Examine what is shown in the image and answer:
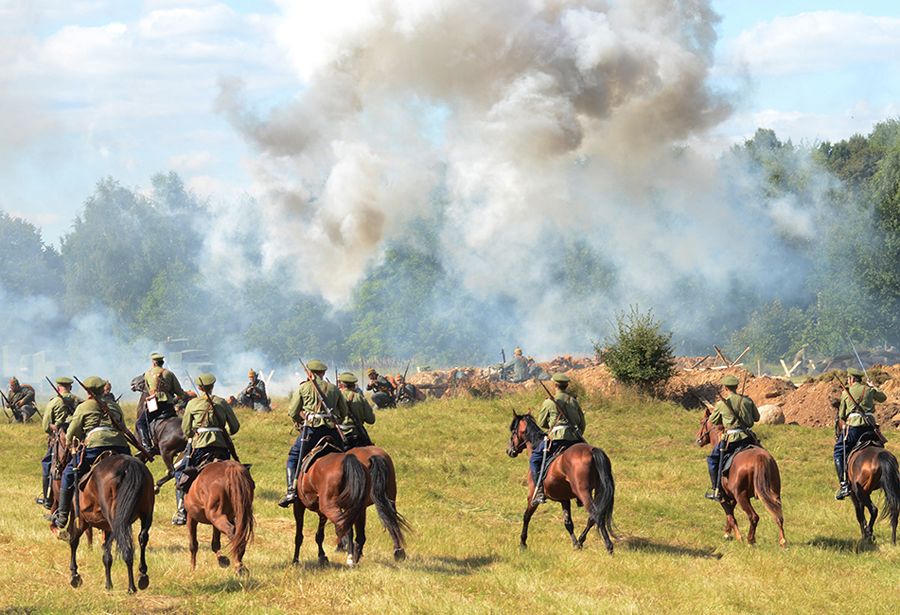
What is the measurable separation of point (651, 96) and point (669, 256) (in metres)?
13.8

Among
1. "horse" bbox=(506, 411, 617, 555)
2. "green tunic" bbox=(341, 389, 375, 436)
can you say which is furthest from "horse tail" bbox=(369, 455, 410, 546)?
"horse" bbox=(506, 411, 617, 555)

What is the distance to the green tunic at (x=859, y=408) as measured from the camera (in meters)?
18.8

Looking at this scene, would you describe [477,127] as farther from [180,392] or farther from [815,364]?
[180,392]

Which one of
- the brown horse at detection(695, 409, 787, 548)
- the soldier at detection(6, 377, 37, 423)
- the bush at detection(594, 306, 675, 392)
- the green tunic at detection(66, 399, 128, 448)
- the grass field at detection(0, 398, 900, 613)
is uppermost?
the bush at detection(594, 306, 675, 392)

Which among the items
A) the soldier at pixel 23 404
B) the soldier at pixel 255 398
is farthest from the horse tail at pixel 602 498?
the soldier at pixel 23 404

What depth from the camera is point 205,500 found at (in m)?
14.6

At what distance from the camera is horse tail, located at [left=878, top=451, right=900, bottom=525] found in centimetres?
1770

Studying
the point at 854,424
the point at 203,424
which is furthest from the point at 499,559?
the point at 854,424

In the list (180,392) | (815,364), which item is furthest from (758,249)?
(180,392)

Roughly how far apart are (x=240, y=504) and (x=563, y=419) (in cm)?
527

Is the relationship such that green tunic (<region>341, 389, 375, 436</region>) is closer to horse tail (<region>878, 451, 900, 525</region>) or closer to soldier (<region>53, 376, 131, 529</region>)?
soldier (<region>53, 376, 131, 529</region>)

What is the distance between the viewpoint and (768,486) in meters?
17.4

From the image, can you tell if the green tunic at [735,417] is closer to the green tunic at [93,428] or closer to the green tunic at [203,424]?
the green tunic at [203,424]

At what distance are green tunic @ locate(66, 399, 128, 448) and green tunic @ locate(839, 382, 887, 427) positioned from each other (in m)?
11.4
